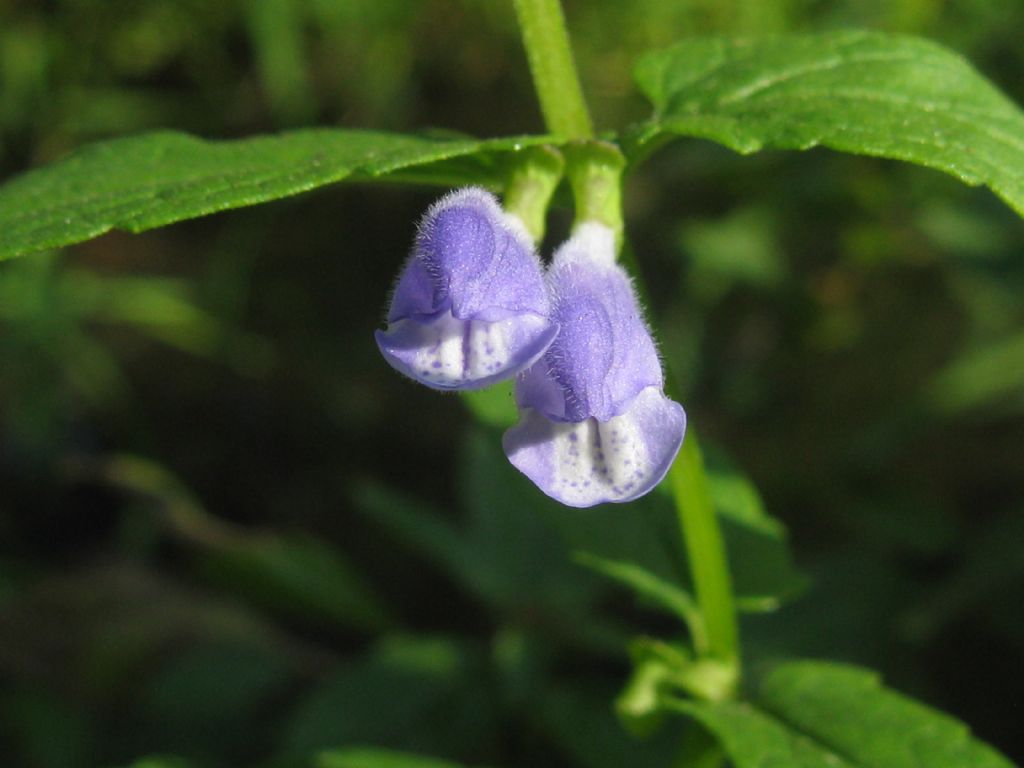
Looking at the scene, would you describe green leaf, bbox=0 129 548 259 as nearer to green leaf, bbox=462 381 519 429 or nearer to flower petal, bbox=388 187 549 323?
flower petal, bbox=388 187 549 323

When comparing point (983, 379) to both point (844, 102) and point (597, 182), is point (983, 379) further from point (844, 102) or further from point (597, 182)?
point (597, 182)

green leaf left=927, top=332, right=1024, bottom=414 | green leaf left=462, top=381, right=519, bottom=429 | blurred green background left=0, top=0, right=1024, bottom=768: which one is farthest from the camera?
green leaf left=927, top=332, right=1024, bottom=414

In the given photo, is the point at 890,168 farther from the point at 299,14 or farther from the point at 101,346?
the point at 101,346

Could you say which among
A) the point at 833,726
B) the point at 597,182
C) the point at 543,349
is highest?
the point at 597,182

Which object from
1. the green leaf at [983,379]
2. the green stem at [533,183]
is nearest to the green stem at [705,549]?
the green stem at [533,183]

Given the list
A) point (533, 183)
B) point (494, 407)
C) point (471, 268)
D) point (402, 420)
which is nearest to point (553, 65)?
point (533, 183)

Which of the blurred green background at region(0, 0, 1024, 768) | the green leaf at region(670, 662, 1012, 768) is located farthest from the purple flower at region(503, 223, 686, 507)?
the blurred green background at region(0, 0, 1024, 768)
